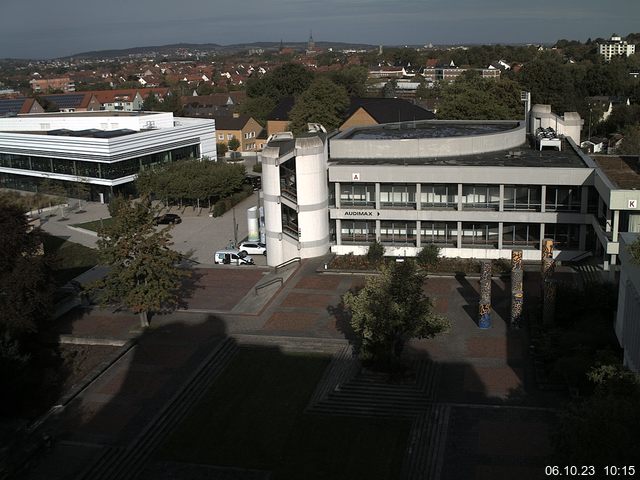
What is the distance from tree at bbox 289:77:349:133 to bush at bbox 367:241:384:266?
39.2 meters

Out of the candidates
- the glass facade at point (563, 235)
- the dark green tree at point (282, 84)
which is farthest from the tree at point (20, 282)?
the dark green tree at point (282, 84)

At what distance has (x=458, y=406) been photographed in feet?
77.3

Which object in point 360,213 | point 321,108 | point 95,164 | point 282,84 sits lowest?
point 360,213

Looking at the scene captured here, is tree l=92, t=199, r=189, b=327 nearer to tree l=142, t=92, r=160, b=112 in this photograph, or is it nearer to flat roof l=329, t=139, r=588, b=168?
flat roof l=329, t=139, r=588, b=168

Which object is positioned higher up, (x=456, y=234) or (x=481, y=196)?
(x=481, y=196)

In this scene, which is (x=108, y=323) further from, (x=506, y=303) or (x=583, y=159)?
(x=583, y=159)

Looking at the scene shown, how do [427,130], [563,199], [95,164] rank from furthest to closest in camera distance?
[95,164] → [427,130] → [563,199]

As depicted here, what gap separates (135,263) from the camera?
29.2 m

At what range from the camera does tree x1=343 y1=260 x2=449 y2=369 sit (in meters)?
24.8

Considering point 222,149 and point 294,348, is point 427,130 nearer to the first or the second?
point 294,348

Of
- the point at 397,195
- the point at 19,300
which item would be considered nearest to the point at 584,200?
the point at 397,195

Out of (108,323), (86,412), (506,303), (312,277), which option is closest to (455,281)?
(506,303)

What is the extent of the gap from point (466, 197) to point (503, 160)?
396cm

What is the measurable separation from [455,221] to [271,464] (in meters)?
21.7
